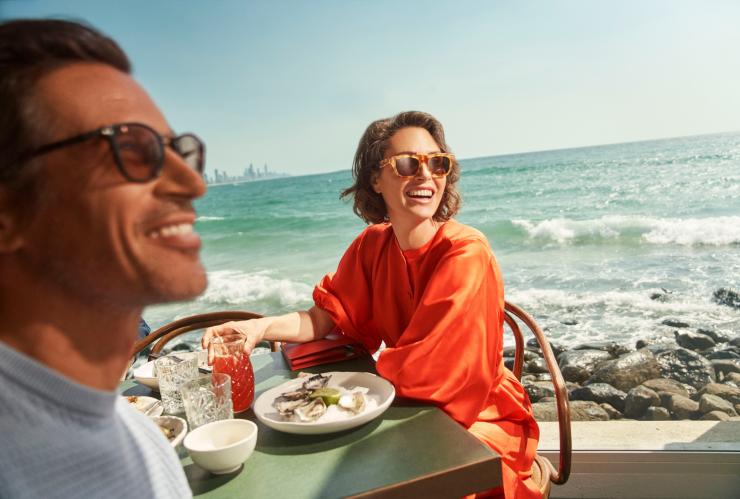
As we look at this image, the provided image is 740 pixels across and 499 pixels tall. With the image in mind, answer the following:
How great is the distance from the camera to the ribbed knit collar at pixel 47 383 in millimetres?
535

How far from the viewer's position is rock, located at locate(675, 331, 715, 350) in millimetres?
5379

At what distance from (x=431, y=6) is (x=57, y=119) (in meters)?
24.1

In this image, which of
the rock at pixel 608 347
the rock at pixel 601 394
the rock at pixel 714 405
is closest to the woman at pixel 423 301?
the rock at pixel 601 394

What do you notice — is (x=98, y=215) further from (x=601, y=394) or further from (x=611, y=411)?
(x=601, y=394)

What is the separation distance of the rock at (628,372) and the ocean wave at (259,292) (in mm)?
6016

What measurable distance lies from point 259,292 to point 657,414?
26.9 feet

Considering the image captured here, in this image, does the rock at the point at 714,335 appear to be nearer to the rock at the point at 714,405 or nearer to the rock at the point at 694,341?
the rock at the point at 694,341

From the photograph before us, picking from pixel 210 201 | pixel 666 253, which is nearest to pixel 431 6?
pixel 666 253

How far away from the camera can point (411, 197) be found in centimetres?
201

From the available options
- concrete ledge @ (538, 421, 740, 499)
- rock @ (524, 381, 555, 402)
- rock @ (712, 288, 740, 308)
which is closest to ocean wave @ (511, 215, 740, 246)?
rock @ (712, 288, 740, 308)

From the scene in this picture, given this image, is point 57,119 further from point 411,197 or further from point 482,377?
point 411,197

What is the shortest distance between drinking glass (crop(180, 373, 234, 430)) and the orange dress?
488 mm

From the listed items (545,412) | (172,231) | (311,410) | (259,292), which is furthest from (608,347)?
(259,292)

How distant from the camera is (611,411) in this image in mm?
4176
